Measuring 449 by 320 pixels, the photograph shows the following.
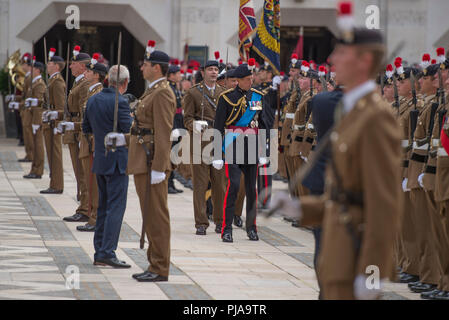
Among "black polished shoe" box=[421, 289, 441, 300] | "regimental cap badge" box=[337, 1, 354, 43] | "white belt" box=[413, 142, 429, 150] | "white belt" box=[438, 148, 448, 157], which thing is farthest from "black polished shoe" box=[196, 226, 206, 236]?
"regimental cap badge" box=[337, 1, 354, 43]

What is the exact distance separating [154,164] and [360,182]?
384 centimetres

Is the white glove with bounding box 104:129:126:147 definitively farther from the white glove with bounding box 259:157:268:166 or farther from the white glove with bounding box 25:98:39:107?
the white glove with bounding box 25:98:39:107

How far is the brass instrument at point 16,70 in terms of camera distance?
2333 cm

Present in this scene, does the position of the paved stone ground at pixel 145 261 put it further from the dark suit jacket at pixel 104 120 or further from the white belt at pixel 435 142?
the white belt at pixel 435 142

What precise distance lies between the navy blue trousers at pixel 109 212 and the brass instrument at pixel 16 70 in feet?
47.5

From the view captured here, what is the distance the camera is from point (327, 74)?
12469mm

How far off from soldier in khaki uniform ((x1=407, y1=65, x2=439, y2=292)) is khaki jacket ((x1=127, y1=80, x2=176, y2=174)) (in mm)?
2247

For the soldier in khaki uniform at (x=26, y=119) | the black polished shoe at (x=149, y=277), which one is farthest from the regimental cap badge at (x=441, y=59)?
the soldier in khaki uniform at (x=26, y=119)

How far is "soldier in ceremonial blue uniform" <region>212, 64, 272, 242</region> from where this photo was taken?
1073 cm

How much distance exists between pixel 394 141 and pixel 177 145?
11.4 meters

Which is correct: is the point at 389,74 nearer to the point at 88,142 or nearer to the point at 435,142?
the point at 435,142

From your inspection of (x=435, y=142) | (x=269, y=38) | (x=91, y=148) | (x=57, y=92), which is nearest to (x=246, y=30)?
(x=269, y=38)

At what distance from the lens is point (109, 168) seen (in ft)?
28.9
